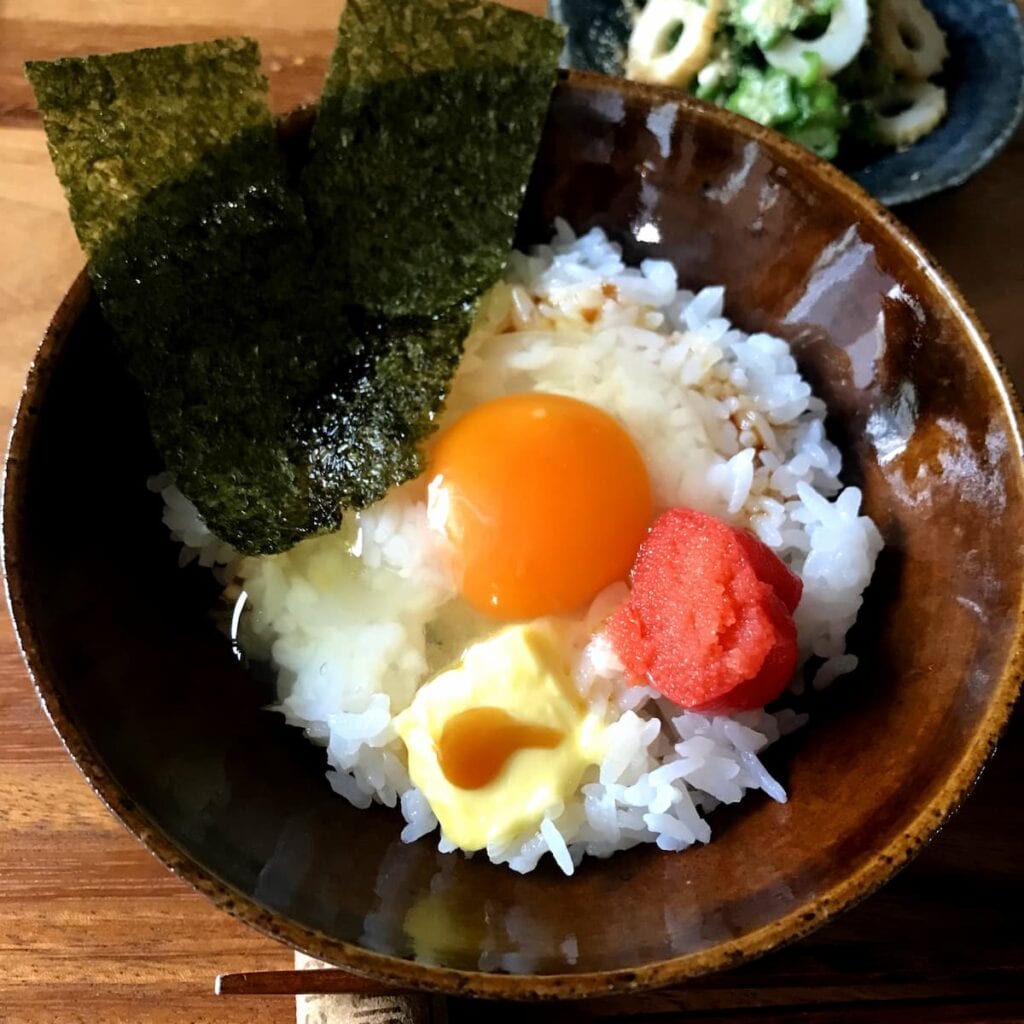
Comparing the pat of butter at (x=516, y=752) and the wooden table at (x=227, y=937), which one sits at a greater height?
the pat of butter at (x=516, y=752)

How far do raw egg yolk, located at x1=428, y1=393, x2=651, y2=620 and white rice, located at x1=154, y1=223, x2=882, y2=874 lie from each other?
1.5 inches

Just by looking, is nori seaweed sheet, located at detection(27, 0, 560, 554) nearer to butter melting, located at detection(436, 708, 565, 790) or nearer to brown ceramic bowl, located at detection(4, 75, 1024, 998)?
brown ceramic bowl, located at detection(4, 75, 1024, 998)

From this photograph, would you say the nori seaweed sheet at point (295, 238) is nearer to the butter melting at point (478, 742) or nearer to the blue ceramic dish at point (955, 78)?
the butter melting at point (478, 742)

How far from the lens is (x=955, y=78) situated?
195cm

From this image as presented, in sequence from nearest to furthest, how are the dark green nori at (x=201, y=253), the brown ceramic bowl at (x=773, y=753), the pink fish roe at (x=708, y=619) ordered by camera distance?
the brown ceramic bowl at (x=773, y=753)
the pink fish roe at (x=708, y=619)
the dark green nori at (x=201, y=253)

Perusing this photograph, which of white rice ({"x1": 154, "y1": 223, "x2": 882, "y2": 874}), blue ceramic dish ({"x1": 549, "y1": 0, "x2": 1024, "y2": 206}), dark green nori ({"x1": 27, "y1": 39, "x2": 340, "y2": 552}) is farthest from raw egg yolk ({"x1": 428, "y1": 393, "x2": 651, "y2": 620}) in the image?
blue ceramic dish ({"x1": 549, "y1": 0, "x2": 1024, "y2": 206})

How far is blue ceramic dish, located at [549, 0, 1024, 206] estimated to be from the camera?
5.77 ft

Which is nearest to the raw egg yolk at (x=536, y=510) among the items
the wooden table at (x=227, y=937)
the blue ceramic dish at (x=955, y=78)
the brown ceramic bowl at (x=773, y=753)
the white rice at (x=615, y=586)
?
the white rice at (x=615, y=586)

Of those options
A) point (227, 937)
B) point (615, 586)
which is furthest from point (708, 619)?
point (227, 937)

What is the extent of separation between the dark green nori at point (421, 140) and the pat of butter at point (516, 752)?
54 centimetres

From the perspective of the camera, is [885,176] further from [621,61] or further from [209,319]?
[209,319]

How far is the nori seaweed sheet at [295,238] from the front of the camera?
1.34 meters

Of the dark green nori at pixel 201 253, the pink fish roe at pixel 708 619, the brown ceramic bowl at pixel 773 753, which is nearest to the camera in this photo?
the brown ceramic bowl at pixel 773 753

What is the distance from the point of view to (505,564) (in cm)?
139
